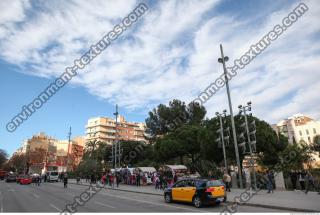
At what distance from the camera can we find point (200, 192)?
15.1m

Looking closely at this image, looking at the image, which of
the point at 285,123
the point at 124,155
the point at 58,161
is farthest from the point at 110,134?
the point at 285,123

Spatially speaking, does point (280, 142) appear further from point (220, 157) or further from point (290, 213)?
point (290, 213)

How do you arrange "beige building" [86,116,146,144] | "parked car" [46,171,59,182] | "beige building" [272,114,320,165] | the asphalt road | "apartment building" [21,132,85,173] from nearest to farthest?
the asphalt road < "parked car" [46,171,59,182] < "beige building" [272,114,320,165] < "apartment building" [21,132,85,173] < "beige building" [86,116,146,144]

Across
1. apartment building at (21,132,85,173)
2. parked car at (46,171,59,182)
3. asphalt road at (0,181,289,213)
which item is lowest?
asphalt road at (0,181,289,213)

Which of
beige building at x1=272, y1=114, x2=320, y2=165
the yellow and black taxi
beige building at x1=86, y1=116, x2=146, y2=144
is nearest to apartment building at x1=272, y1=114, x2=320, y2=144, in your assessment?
beige building at x1=272, y1=114, x2=320, y2=165

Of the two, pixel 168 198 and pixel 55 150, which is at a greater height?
pixel 55 150

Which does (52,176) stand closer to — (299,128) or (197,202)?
(197,202)

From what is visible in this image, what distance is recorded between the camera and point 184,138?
44.9 metres

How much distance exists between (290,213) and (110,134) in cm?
11545

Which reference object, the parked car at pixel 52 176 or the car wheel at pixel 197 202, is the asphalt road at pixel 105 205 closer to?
the car wheel at pixel 197 202

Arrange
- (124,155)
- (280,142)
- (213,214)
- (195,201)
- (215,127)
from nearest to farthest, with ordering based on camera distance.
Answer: (213,214), (195,201), (280,142), (215,127), (124,155)

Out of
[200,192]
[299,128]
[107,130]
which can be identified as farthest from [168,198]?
[107,130]

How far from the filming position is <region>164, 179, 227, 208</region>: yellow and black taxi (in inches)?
583

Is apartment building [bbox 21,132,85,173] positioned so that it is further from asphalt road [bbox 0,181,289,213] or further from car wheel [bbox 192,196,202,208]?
car wheel [bbox 192,196,202,208]
